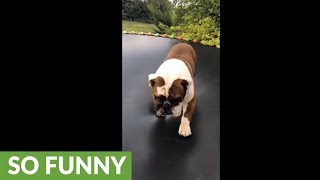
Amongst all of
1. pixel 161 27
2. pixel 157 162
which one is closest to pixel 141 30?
pixel 161 27

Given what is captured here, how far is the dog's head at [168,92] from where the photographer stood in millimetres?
2516

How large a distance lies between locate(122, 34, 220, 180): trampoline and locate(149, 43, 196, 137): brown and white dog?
1.9 inches

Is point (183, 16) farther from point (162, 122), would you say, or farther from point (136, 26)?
point (162, 122)

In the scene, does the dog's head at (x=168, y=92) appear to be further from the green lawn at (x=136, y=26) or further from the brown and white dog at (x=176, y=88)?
the green lawn at (x=136, y=26)

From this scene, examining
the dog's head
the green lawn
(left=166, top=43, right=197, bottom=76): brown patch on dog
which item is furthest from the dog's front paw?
the green lawn

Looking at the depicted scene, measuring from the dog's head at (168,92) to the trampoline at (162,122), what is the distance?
135mm

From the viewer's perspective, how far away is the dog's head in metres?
2.52

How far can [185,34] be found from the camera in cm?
277

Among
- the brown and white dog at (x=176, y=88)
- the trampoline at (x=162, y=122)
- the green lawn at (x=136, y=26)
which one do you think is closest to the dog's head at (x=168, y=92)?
the brown and white dog at (x=176, y=88)

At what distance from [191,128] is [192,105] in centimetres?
15

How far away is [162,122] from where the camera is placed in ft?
8.93

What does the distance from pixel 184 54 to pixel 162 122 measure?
47 centimetres

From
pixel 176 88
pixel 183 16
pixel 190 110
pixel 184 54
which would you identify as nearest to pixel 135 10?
pixel 183 16

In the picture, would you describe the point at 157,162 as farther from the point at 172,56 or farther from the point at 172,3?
the point at 172,3
